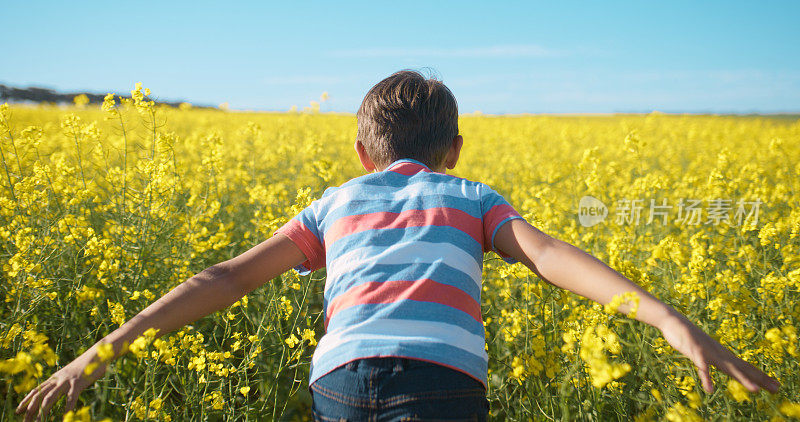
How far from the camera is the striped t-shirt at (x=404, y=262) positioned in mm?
1080

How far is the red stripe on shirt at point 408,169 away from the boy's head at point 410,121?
53 millimetres

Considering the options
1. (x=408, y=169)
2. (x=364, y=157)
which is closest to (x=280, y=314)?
(x=364, y=157)

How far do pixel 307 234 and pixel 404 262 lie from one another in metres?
0.34

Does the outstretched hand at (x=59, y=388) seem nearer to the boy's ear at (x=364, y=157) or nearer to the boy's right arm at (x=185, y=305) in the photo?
the boy's right arm at (x=185, y=305)

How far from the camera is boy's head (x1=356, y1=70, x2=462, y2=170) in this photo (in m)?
1.36

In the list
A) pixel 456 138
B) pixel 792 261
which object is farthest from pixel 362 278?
pixel 792 261

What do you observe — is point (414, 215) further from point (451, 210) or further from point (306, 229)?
point (306, 229)

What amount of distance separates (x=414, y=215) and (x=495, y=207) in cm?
22

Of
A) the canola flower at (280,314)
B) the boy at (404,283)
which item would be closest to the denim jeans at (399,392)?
the boy at (404,283)

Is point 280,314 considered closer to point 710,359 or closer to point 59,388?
point 59,388

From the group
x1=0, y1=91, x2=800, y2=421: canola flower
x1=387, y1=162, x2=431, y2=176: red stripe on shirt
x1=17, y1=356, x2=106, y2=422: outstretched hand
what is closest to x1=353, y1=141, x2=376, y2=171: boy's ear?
x1=387, y1=162, x2=431, y2=176: red stripe on shirt

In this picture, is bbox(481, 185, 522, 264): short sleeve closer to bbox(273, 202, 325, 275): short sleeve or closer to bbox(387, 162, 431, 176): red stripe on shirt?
bbox(387, 162, 431, 176): red stripe on shirt

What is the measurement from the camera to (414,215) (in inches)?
47.5

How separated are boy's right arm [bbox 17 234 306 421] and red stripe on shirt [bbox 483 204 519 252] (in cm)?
51
